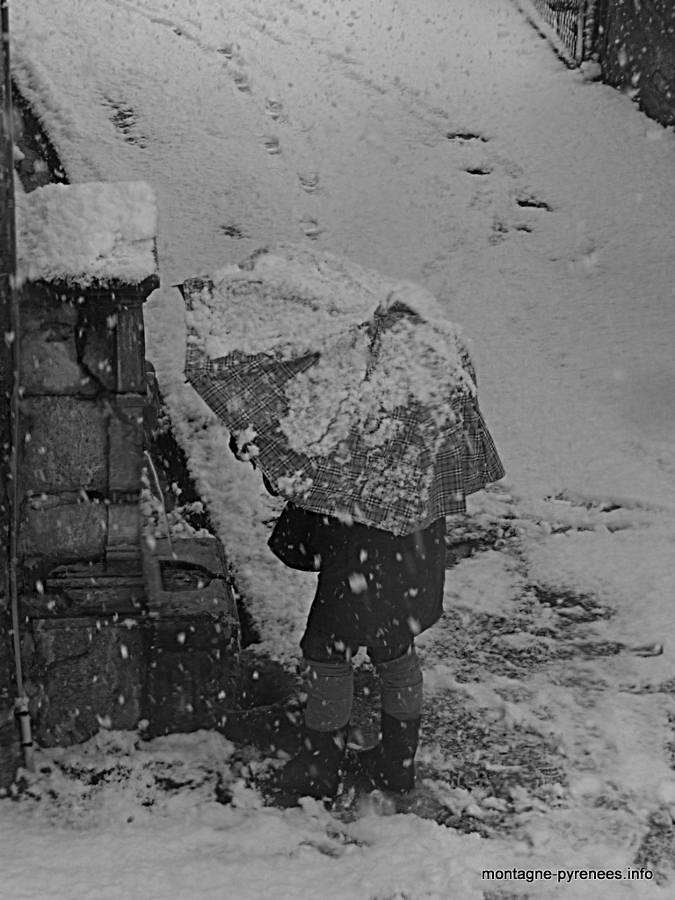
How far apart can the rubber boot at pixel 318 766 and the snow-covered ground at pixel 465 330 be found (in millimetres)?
86

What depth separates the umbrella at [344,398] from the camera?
3279 mm

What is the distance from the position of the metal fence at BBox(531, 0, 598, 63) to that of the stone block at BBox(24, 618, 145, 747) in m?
10.00

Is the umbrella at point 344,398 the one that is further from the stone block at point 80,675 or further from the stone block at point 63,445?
the stone block at point 80,675

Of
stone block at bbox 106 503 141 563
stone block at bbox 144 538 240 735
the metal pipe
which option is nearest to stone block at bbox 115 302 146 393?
the metal pipe

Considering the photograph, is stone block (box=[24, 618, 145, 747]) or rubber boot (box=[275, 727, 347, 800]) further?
stone block (box=[24, 618, 145, 747])

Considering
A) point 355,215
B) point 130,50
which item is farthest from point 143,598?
point 130,50

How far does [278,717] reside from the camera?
4.14m

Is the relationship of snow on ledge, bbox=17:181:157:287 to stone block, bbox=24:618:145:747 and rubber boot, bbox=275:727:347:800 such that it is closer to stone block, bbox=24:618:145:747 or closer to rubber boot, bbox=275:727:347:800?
stone block, bbox=24:618:145:747

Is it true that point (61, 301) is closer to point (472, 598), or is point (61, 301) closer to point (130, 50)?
point (472, 598)

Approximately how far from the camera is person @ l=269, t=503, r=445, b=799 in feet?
11.4

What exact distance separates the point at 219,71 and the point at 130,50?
1016 millimetres

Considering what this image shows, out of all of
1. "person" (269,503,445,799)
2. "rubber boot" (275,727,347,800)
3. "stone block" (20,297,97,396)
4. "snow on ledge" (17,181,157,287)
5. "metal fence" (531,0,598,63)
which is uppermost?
"metal fence" (531,0,598,63)

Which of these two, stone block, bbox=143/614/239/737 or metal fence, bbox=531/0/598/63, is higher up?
metal fence, bbox=531/0/598/63

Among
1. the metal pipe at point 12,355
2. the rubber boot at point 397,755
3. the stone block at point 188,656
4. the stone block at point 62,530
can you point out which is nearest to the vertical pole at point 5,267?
the metal pipe at point 12,355
